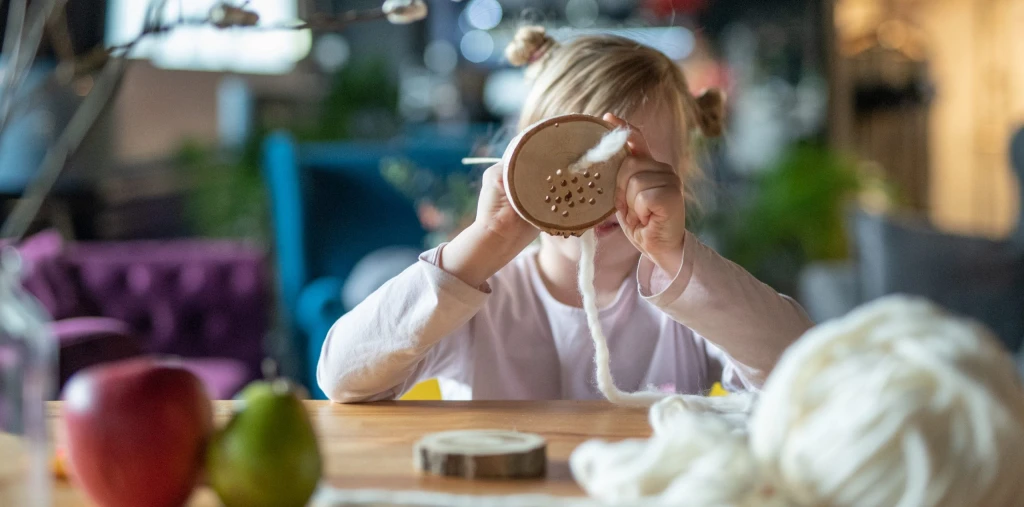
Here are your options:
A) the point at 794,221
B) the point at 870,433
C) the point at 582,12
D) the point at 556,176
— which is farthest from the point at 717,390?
Result: the point at 582,12

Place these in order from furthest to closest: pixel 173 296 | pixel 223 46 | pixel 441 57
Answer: pixel 441 57 → pixel 223 46 → pixel 173 296

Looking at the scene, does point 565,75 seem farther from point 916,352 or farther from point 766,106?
point 766,106

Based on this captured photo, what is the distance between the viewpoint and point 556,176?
2.59ft

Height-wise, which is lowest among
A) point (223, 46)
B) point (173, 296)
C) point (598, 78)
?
point (173, 296)

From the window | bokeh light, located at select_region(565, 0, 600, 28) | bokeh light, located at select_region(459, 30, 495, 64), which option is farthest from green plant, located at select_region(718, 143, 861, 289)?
the window

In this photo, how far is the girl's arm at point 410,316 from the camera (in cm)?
92

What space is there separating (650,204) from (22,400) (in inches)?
20.4

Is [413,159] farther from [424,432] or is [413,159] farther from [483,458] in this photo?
[483,458]

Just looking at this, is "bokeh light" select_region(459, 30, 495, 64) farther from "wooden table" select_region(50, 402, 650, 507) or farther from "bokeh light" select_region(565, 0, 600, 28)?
"wooden table" select_region(50, 402, 650, 507)

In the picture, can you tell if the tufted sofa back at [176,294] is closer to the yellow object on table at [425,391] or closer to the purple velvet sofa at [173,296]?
the purple velvet sofa at [173,296]

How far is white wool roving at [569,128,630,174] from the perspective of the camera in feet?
2.53

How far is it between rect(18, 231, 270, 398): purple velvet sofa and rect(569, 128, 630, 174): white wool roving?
174 cm

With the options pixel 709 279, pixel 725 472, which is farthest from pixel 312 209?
pixel 725 472

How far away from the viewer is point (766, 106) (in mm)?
5969
